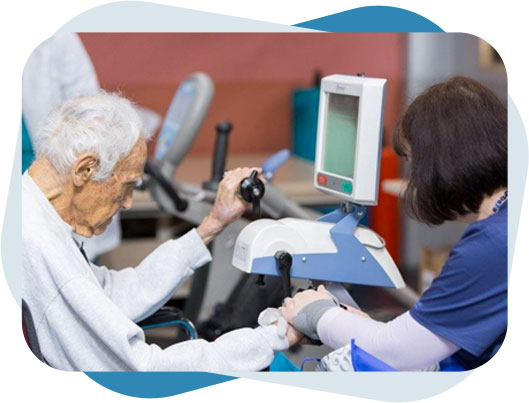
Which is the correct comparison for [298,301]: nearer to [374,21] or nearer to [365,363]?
[365,363]

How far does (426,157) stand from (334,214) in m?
0.28

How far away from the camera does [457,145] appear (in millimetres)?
1712

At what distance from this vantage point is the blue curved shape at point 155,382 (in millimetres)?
1662

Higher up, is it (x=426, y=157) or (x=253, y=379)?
(x=426, y=157)

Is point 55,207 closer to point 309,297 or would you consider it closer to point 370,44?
point 309,297

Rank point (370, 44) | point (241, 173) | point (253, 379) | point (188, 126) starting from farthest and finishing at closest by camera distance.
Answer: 1. point (370, 44)
2. point (188, 126)
3. point (241, 173)
4. point (253, 379)

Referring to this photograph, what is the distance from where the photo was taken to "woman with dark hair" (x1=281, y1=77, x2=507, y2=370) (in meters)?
1.65

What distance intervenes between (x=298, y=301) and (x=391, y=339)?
0.71ft

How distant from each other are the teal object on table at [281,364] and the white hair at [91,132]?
52 cm

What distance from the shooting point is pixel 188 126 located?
111 inches

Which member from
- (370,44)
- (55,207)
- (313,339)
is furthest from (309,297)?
(370,44)

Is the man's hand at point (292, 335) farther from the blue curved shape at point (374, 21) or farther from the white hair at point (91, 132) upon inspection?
the blue curved shape at point (374, 21)

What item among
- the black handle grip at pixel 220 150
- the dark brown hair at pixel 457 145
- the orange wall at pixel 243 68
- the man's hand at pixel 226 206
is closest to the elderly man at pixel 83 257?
the man's hand at pixel 226 206

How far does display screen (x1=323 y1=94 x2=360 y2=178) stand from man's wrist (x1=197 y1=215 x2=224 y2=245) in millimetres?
362
